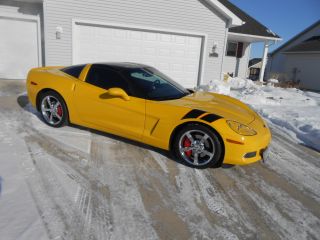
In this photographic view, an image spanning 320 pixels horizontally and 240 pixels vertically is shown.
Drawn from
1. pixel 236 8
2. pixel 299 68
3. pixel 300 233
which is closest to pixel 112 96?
pixel 300 233

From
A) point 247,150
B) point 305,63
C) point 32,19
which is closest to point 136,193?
point 247,150

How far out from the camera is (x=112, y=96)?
420cm

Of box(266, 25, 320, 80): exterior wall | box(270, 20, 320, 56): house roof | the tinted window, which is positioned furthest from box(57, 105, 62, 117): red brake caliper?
box(270, 20, 320, 56): house roof

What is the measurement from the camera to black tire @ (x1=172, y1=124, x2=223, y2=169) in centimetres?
364

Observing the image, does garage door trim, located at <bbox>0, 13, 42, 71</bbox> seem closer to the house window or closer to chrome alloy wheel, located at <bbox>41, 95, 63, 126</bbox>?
chrome alloy wheel, located at <bbox>41, 95, 63, 126</bbox>

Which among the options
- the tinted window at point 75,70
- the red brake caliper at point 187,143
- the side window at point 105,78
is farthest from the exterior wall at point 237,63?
the red brake caliper at point 187,143

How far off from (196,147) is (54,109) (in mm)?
2630

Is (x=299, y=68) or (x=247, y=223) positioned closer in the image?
(x=247, y=223)

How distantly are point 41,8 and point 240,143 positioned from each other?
30.0 ft

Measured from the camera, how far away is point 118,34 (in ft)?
33.1

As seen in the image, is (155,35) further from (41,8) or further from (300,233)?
(300,233)

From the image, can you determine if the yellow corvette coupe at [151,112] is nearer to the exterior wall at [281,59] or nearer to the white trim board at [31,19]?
the white trim board at [31,19]

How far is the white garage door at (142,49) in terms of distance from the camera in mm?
9906

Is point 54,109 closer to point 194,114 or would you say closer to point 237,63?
point 194,114
